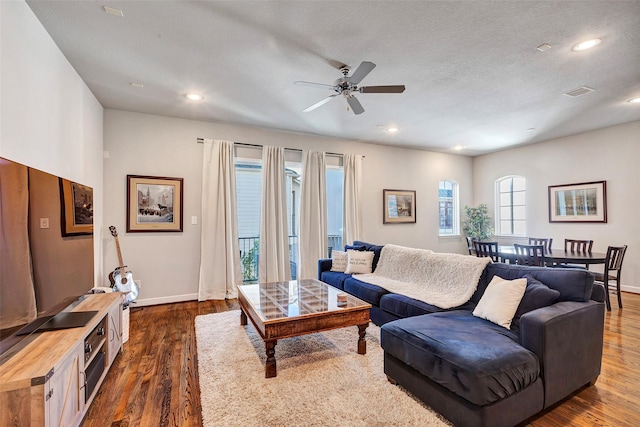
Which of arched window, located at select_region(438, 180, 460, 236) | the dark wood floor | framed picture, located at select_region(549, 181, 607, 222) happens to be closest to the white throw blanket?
the dark wood floor

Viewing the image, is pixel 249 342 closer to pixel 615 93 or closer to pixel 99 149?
pixel 99 149

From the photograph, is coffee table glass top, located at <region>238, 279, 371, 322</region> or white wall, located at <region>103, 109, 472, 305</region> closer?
coffee table glass top, located at <region>238, 279, 371, 322</region>

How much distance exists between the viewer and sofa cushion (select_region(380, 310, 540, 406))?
1.66m

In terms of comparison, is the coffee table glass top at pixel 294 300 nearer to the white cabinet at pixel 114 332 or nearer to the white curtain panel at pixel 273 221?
the white cabinet at pixel 114 332

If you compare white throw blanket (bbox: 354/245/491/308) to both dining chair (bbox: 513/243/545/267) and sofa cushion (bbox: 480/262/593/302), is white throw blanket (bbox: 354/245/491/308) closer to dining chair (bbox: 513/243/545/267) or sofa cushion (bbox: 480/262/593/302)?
sofa cushion (bbox: 480/262/593/302)

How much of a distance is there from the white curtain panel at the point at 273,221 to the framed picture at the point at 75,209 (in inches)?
103

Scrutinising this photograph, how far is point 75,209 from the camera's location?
252 centimetres

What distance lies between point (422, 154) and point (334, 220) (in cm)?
262

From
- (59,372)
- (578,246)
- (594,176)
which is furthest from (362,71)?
(594,176)

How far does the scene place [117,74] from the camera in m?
3.28

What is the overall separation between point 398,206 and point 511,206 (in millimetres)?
2675

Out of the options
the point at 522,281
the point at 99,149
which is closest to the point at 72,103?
the point at 99,149

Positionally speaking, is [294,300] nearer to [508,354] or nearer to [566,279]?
[508,354]

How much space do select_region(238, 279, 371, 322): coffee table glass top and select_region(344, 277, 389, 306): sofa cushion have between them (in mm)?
416
